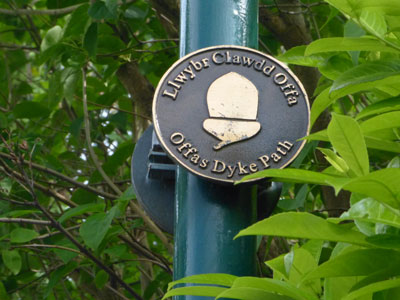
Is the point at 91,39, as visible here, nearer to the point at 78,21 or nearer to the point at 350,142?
the point at 78,21

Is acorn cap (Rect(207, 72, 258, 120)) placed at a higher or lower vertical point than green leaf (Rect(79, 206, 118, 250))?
higher

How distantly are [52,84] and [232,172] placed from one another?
6.73 ft

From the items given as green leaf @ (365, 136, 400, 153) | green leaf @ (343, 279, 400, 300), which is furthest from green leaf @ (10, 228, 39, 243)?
green leaf @ (343, 279, 400, 300)

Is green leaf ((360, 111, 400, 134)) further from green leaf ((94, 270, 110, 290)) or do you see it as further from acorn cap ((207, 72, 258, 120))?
green leaf ((94, 270, 110, 290))

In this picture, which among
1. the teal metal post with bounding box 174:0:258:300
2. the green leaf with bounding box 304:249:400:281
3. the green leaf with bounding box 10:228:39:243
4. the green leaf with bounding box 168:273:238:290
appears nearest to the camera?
the green leaf with bounding box 304:249:400:281

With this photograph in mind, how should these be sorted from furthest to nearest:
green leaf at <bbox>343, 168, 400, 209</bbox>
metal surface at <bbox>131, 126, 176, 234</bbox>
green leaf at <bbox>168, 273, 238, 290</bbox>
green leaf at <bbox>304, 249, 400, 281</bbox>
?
1. metal surface at <bbox>131, 126, 176, 234</bbox>
2. green leaf at <bbox>168, 273, 238, 290</bbox>
3. green leaf at <bbox>304, 249, 400, 281</bbox>
4. green leaf at <bbox>343, 168, 400, 209</bbox>

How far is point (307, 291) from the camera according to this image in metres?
1.45

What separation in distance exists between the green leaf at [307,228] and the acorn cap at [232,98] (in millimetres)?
648

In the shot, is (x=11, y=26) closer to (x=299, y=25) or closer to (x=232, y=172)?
(x=299, y=25)

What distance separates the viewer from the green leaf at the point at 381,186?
1157 millimetres

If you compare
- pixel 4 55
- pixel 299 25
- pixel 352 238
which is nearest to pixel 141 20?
pixel 299 25

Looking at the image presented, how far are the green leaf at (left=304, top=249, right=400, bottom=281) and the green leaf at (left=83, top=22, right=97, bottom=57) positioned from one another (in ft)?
7.34

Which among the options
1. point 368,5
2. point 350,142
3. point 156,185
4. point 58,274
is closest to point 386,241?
point 350,142

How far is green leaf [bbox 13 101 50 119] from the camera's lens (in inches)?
155
